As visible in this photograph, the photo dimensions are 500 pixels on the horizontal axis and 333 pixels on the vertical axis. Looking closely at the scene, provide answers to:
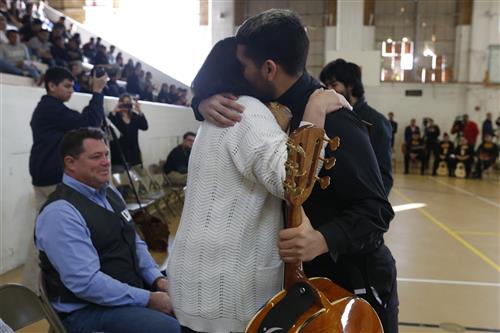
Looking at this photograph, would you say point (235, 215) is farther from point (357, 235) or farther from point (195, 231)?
point (357, 235)

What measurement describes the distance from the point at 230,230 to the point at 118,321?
1.28 metres

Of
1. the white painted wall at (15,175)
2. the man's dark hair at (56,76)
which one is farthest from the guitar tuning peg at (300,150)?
the white painted wall at (15,175)

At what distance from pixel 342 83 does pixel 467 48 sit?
50.7 feet

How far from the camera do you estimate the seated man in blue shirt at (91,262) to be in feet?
6.56

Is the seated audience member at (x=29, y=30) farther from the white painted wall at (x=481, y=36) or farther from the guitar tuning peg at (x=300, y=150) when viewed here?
the white painted wall at (x=481, y=36)

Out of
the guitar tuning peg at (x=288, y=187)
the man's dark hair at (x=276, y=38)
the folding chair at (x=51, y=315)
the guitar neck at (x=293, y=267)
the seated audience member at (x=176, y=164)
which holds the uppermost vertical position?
the man's dark hair at (x=276, y=38)

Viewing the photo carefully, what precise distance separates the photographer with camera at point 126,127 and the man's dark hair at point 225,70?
5157 millimetres

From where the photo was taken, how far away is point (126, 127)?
20.7ft

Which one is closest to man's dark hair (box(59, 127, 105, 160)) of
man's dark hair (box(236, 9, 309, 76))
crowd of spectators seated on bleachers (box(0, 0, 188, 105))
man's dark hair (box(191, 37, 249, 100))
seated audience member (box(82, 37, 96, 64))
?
man's dark hair (box(191, 37, 249, 100))

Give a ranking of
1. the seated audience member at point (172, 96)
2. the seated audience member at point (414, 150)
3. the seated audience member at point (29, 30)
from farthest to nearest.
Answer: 1. the seated audience member at point (414, 150)
2. the seated audience member at point (172, 96)
3. the seated audience member at point (29, 30)

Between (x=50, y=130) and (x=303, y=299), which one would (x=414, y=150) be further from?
(x=303, y=299)

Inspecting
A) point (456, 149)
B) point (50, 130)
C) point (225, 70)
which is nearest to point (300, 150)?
point (225, 70)

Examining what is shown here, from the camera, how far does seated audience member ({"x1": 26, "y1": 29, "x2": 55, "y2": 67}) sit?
331 inches

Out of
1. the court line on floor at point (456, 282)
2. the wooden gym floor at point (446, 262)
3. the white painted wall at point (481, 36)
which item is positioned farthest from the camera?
the white painted wall at point (481, 36)
